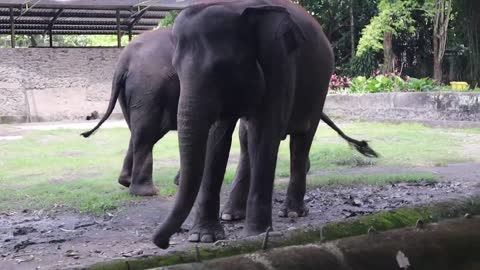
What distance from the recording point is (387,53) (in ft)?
72.9

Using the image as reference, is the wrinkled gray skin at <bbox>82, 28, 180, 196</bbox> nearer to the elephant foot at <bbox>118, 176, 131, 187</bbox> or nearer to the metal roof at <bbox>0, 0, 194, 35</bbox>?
the elephant foot at <bbox>118, 176, 131, 187</bbox>

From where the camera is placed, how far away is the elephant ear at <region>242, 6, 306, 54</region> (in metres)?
5.21

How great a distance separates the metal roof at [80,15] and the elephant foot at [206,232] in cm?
1716

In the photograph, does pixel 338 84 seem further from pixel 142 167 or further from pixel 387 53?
pixel 142 167

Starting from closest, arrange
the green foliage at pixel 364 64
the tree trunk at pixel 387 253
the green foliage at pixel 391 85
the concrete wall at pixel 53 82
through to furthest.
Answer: the tree trunk at pixel 387 253, the green foliage at pixel 391 85, the concrete wall at pixel 53 82, the green foliage at pixel 364 64

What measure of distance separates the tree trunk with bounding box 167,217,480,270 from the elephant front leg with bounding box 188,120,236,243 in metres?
2.69

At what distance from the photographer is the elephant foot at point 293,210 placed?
6.84 meters

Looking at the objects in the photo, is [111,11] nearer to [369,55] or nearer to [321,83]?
[369,55]

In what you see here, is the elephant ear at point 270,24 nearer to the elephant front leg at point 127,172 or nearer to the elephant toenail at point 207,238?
the elephant toenail at point 207,238

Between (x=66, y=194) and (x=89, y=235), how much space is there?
203 centimetres

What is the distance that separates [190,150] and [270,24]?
3.77ft

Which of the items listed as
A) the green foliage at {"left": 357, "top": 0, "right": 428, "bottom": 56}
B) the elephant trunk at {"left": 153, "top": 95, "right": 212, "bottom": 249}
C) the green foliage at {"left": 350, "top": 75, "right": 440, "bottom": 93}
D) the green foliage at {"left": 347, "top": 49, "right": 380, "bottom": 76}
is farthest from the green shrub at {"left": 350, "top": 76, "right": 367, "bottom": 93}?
the elephant trunk at {"left": 153, "top": 95, "right": 212, "bottom": 249}

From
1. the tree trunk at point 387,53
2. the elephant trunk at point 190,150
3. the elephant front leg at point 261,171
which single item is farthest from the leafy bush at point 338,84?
the elephant trunk at point 190,150

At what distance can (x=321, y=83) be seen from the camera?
6.75 m
